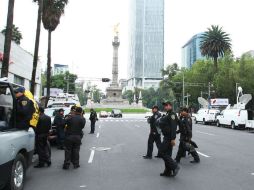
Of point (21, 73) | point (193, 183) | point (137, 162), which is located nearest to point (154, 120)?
point (137, 162)

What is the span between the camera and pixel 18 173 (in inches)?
289

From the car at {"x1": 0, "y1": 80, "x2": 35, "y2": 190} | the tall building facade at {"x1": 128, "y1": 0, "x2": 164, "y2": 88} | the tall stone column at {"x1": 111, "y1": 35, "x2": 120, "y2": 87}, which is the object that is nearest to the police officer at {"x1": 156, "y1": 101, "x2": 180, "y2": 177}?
the car at {"x1": 0, "y1": 80, "x2": 35, "y2": 190}

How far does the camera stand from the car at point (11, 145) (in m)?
6.45

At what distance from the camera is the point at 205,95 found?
83.4 metres

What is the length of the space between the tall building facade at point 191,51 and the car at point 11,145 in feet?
422

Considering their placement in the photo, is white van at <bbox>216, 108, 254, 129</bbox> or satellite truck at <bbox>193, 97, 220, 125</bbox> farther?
satellite truck at <bbox>193, 97, 220, 125</bbox>

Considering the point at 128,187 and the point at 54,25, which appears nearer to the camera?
the point at 128,187

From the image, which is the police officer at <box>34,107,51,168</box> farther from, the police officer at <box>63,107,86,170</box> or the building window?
the building window

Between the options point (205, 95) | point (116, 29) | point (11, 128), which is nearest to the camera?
point (11, 128)

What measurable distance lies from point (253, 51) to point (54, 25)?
315ft

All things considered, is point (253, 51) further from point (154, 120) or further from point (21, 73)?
point (154, 120)

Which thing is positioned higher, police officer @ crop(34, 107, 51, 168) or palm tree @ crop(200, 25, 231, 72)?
palm tree @ crop(200, 25, 231, 72)

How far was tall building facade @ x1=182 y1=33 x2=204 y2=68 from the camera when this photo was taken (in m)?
143

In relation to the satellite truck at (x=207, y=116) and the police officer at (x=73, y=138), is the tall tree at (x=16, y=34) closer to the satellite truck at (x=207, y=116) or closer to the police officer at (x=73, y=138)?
the satellite truck at (x=207, y=116)
